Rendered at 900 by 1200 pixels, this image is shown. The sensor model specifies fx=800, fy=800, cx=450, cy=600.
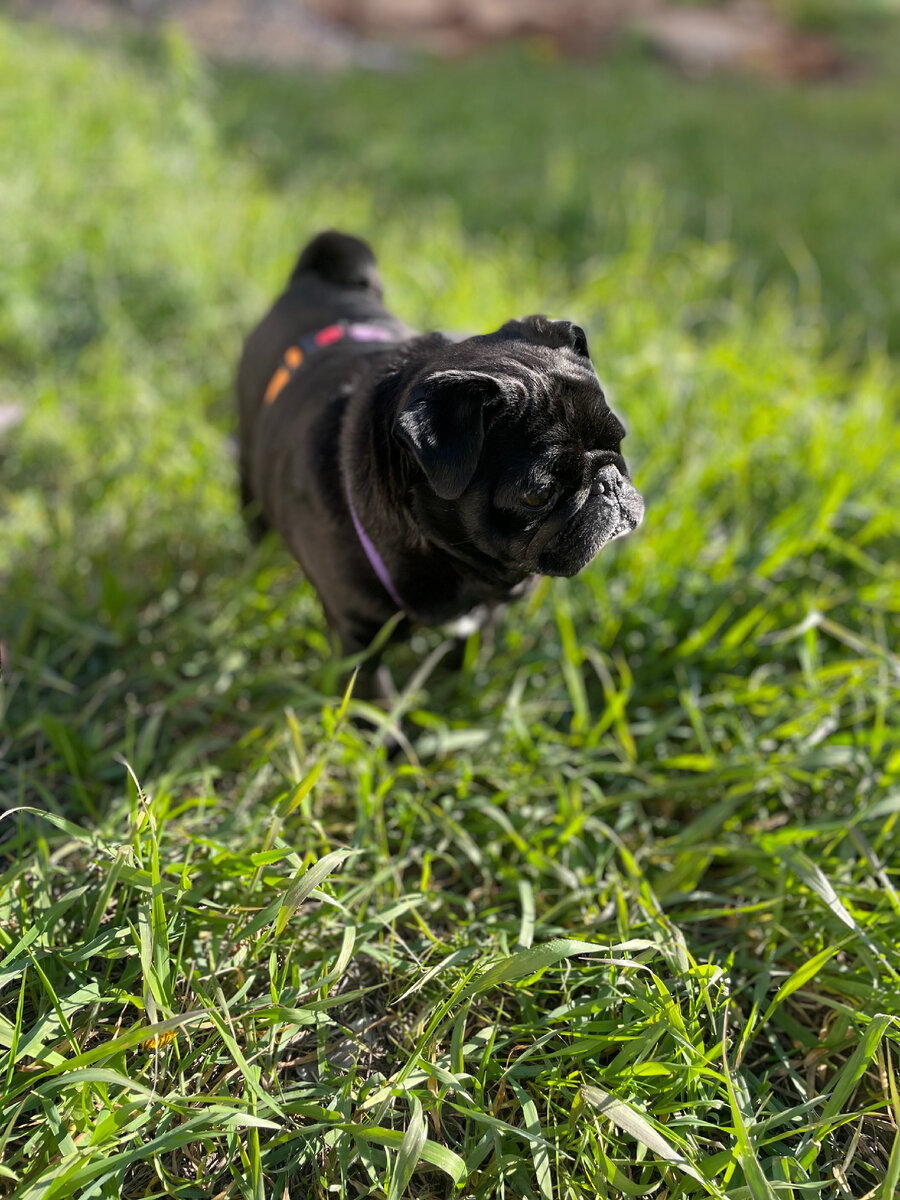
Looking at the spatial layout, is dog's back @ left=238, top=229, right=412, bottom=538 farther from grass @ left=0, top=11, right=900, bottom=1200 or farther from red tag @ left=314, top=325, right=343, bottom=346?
grass @ left=0, top=11, right=900, bottom=1200

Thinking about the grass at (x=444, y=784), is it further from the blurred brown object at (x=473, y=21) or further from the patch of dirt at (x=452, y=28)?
the blurred brown object at (x=473, y=21)

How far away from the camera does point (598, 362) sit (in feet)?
11.5

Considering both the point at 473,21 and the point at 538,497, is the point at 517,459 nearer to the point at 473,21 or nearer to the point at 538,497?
the point at 538,497

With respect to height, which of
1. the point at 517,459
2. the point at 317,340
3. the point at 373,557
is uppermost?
the point at 317,340

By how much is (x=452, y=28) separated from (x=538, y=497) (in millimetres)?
10696

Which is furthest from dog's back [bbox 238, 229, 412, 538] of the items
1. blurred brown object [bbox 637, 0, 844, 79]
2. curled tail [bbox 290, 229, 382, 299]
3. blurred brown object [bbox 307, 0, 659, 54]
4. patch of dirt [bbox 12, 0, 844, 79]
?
blurred brown object [bbox 307, 0, 659, 54]

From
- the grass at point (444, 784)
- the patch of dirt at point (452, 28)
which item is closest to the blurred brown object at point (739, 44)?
the patch of dirt at point (452, 28)

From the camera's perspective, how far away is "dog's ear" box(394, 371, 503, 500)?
5.13 feet

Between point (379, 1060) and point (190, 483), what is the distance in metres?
2.09

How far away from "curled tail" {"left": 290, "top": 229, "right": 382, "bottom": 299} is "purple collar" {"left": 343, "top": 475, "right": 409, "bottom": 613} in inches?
37.8

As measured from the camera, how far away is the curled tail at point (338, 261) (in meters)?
2.52

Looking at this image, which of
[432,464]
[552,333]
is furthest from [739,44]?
[432,464]

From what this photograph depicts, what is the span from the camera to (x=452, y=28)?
32.5ft

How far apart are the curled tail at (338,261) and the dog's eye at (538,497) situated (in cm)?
128
